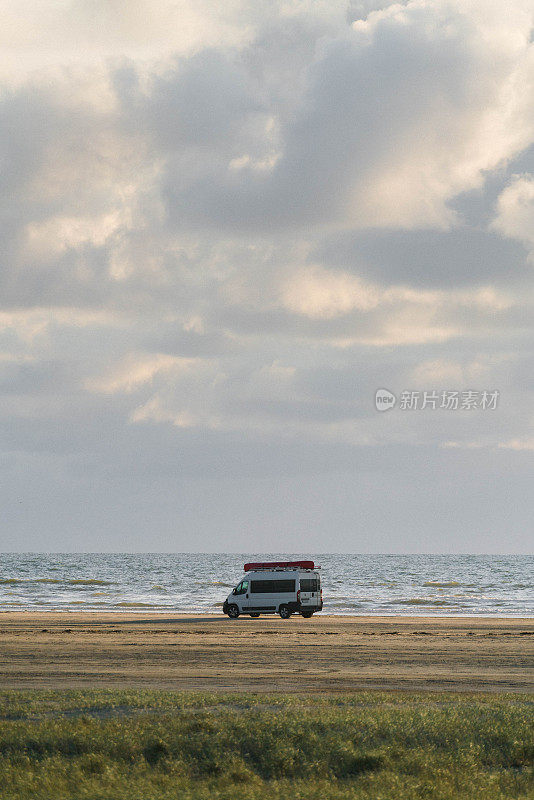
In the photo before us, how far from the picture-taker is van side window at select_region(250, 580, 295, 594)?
46.7m

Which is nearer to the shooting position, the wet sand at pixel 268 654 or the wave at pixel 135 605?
the wet sand at pixel 268 654

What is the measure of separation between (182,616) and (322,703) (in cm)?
3438

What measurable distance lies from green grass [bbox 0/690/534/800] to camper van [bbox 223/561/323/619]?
31180mm

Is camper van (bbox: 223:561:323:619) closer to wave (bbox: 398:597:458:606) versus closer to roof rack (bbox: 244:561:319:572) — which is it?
roof rack (bbox: 244:561:319:572)

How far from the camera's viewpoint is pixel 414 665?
26.4 m

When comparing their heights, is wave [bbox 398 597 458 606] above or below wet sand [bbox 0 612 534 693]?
→ below

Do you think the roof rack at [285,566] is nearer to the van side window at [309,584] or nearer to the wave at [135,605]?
the van side window at [309,584]

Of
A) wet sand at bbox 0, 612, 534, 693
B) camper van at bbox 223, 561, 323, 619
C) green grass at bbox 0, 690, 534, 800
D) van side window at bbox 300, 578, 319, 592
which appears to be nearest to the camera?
green grass at bbox 0, 690, 534, 800

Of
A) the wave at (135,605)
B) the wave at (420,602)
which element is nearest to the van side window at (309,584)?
the wave at (135,605)

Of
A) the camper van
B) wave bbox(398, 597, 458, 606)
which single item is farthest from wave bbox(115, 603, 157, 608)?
wave bbox(398, 597, 458, 606)

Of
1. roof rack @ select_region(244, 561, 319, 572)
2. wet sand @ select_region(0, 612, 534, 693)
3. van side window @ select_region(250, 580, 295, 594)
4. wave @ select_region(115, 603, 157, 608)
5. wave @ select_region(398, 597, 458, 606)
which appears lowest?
wave @ select_region(398, 597, 458, 606)

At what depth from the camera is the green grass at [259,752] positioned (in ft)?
37.4

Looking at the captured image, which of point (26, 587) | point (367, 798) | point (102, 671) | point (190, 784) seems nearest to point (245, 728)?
point (190, 784)

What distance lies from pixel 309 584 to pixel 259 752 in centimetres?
3508
